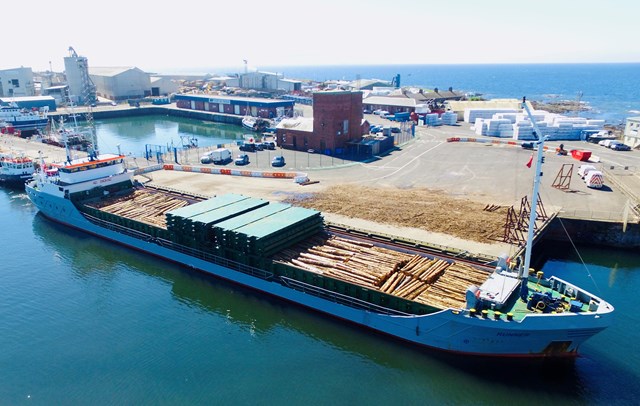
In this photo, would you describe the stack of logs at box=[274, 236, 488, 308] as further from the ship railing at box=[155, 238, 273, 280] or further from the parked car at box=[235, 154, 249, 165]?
the parked car at box=[235, 154, 249, 165]

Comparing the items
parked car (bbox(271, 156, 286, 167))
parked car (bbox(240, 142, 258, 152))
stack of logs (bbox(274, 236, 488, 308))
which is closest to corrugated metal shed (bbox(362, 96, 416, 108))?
parked car (bbox(240, 142, 258, 152))

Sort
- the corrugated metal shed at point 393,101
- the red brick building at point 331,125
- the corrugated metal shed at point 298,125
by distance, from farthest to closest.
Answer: the corrugated metal shed at point 393,101 < the corrugated metal shed at point 298,125 < the red brick building at point 331,125

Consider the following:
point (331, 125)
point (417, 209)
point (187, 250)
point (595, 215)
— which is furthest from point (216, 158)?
point (595, 215)

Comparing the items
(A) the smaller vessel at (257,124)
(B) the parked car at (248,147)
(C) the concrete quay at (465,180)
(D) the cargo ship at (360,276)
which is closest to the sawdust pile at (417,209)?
(C) the concrete quay at (465,180)

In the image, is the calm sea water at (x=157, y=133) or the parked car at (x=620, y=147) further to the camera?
A: the calm sea water at (x=157, y=133)

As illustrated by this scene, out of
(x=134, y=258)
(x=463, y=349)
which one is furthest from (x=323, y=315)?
(x=134, y=258)

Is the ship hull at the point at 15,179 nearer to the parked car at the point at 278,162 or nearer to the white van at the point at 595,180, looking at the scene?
the parked car at the point at 278,162

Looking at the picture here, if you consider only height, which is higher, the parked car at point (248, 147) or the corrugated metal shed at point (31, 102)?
the corrugated metal shed at point (31, 102)

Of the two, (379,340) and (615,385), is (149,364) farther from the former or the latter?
(615,385)
